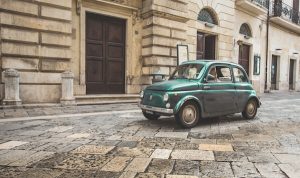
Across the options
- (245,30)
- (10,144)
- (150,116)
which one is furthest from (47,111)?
(245,30)

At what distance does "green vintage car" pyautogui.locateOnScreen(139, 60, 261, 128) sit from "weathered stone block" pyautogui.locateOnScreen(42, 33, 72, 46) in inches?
170

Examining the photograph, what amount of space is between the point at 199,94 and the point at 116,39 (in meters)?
6.67

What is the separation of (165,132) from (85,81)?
605 centimetres

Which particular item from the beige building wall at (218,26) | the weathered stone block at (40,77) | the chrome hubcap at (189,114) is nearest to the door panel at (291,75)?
the beige building wall at (218,26)

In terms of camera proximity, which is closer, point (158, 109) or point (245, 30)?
point (158, 109)

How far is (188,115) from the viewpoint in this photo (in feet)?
21.8

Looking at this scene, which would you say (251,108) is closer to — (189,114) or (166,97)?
(189,114)

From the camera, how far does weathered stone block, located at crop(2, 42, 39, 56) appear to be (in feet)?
29.2

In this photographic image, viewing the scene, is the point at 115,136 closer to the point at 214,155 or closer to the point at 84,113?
the point at 214,155

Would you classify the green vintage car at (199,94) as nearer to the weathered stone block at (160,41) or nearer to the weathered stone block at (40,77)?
the weathered stone block at (40,77)

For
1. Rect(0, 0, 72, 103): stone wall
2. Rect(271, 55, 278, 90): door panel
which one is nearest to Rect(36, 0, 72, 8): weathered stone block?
Rect(0, 0, 72, 103): stone wall

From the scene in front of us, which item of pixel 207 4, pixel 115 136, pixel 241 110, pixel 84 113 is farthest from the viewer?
pixel 207 4

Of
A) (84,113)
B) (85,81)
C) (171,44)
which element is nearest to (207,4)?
(171,44)

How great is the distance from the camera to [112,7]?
1195cm
